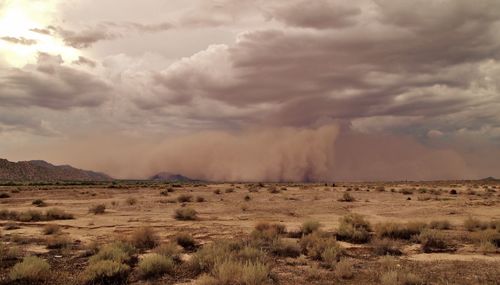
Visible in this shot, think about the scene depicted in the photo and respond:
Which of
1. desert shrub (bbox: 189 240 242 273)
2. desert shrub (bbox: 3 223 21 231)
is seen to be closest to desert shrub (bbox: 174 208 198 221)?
desert shrub (bbox: 3 223 21 231)

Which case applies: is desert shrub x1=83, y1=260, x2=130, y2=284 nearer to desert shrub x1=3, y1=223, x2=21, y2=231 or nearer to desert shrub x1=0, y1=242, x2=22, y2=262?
desert shrub x1=0, y1=242, x2=22, y2=262

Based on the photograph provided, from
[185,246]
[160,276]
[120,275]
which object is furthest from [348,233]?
[120,275]

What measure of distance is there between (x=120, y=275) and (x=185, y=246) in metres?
5.25

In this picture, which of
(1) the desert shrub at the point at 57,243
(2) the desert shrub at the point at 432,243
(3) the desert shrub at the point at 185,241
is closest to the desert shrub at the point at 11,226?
(1) the desert shrub at the point at 57,243

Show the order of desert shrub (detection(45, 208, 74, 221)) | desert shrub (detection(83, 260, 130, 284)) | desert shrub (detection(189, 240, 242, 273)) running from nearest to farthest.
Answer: desert shrub (detection(83, 260, 130, 284)) < desert shrub (detection(189, 240, 242, 273)) < desert shrub (detection(45, 208, 74, 221))

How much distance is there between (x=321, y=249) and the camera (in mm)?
15180

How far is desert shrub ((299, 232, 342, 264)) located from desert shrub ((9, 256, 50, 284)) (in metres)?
8.96

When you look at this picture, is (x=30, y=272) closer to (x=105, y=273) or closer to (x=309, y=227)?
(x=105, y=273)

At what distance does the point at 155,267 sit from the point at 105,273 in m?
1.49

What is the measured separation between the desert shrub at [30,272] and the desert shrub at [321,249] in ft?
29.4

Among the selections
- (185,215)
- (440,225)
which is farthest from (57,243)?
(440,225)

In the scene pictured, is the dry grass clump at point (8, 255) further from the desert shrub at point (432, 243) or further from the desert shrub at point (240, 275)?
the desert shrub at point (432, 243)

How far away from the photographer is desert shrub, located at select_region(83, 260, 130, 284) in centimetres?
1181

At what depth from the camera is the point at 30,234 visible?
21000mm
